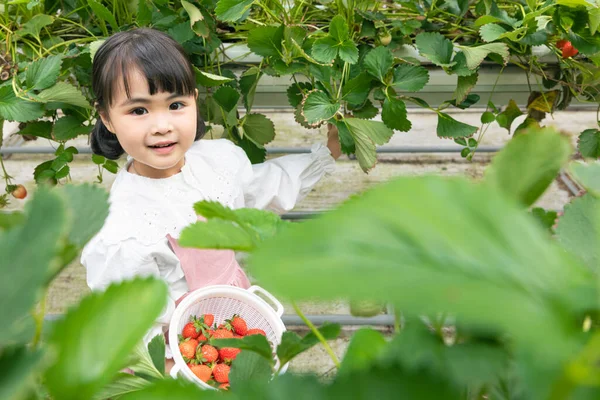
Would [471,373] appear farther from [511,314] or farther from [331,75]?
[331,75]

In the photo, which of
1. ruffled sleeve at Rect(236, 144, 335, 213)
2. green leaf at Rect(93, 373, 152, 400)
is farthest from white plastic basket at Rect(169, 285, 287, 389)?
green leaf at Rect(93, 373, 152, 400)

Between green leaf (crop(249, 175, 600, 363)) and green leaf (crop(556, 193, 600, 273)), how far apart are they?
3.1 inches

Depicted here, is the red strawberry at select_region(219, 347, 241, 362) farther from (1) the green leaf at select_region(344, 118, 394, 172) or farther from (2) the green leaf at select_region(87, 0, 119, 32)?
(2) the green leaf at select_region(87, 0, 119, 32)

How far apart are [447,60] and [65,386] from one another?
0.76 metres

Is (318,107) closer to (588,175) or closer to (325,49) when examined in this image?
(325,49)

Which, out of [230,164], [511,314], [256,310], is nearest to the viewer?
[511,314]

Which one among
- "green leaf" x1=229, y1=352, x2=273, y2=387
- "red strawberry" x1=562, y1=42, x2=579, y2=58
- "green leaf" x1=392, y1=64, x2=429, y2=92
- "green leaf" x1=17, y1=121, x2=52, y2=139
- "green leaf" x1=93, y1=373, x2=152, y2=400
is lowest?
"green leaf" x1=17, y1=121, x2=52, y2=139

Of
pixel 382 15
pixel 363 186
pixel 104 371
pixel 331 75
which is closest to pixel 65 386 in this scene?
pixel 104 371

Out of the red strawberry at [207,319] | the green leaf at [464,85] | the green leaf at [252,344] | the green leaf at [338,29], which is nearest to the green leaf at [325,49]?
the green leaf at [338,29]

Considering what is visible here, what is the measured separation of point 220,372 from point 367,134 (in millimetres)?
407

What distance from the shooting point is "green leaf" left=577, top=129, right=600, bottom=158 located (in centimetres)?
87

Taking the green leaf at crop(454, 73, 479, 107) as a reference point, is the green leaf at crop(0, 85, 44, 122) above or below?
below

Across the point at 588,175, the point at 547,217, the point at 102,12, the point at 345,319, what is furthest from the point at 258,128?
the point at 588,175

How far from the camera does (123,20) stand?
916 mm
